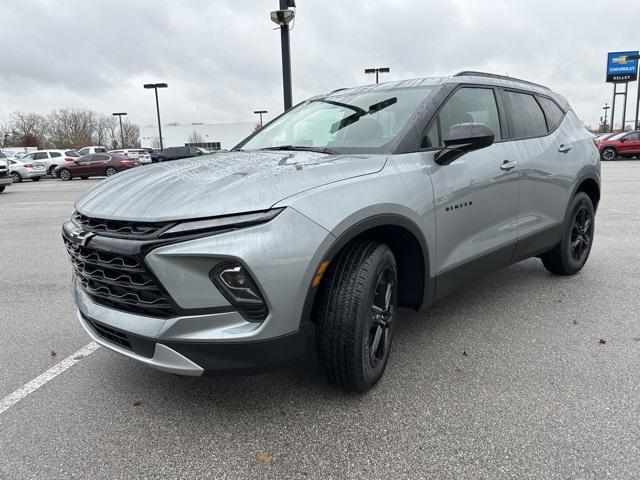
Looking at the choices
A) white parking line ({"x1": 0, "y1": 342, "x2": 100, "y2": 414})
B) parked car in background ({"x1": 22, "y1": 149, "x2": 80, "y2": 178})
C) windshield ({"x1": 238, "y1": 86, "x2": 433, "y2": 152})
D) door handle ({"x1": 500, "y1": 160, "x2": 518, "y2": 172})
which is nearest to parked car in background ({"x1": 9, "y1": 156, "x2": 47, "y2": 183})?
parked car in background ({"x1": 22, "y1": 149, "x2": 80, "y2": 178})

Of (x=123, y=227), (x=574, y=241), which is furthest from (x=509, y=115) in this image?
(x=123, y=227)

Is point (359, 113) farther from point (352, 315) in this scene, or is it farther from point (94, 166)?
point (94, 166)

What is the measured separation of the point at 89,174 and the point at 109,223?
2708cm

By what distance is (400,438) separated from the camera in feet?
7.61

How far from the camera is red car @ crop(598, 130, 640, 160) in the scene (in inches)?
1070

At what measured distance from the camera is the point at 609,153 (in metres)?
28.1

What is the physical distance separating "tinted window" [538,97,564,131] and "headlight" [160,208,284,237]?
330 centimetres

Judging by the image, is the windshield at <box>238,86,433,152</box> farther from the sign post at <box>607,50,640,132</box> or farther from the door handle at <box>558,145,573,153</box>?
the sign post at <box>607,50,640,132</box>

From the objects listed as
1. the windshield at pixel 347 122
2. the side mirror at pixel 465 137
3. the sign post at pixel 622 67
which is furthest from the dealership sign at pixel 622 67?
the side mirror at pixel 465 137

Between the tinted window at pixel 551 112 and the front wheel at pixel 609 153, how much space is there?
89.7 ft

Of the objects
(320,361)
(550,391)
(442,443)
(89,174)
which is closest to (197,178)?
(320,361)

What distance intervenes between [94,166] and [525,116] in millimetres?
26318

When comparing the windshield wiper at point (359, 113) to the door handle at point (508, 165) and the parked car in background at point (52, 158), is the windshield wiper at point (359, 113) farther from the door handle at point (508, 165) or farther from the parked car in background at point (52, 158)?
the parked car in background at point (52, 158)

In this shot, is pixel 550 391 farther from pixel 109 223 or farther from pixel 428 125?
pixel 109 223
